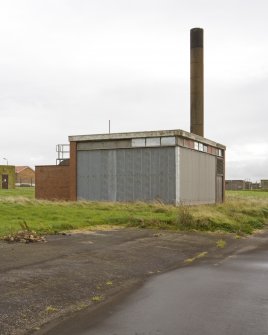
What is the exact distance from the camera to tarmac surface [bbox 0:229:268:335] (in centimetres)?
559

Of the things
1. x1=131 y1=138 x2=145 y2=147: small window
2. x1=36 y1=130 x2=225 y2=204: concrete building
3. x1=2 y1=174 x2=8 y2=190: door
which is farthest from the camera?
x1=2 y1=174 x2=8 y2=190: door

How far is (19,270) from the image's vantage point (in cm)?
830

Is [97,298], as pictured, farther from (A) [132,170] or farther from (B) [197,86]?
(B) [197,86]

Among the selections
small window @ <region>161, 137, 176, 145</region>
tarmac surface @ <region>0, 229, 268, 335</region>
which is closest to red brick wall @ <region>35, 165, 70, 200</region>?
small window @ <region>161, 137, 176, 145</region>

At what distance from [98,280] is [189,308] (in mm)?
2248

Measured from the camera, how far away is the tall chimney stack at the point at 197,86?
39.3m

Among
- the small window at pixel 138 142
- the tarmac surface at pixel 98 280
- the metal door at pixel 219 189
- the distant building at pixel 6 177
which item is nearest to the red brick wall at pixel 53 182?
the small window at pixel 138 142

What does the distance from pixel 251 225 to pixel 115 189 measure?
12332 mm

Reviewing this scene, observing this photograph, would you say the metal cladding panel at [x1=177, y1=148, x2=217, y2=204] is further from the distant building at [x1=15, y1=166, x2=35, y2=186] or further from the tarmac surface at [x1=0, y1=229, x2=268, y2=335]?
the distant building at [x1=15, y1=166, x2=35, y2=186]

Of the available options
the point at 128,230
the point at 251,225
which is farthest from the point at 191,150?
the point at 128,230

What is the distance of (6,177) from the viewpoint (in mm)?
74750

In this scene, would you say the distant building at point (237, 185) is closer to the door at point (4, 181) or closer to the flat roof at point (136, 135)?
the door at point (4, 181)

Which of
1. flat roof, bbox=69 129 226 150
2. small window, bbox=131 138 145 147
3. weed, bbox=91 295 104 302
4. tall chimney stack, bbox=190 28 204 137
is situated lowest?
weed, bbox=91 295 104 302

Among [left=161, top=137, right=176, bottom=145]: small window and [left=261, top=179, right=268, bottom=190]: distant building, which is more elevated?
[left=161, top=137, right=176, bottom=145]: small window
